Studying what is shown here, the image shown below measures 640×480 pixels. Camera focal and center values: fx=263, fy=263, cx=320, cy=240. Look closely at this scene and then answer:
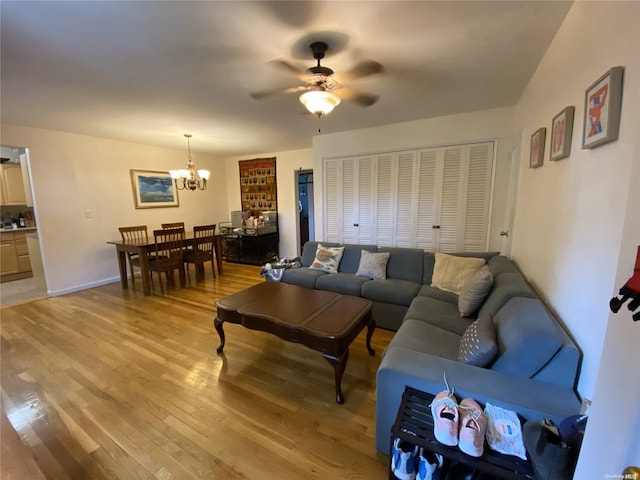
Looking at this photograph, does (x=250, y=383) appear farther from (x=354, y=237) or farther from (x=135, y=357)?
(x=354, y=237)

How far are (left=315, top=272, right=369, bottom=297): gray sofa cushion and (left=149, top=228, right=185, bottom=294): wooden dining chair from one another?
8.14 feet

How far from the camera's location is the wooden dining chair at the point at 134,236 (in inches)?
164

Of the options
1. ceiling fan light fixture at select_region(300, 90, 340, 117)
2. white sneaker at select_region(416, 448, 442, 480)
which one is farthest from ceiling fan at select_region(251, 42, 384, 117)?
white sneaker at select_region(416, 448, 442, 480)

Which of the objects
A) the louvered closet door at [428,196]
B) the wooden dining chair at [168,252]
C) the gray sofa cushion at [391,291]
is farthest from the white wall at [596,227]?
the wooden dining chair at [168,252]

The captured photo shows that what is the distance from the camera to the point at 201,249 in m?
4.69

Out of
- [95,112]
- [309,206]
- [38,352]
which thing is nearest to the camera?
[38,352]

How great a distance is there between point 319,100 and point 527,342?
1.82 meters

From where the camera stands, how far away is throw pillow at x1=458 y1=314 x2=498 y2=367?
134cm

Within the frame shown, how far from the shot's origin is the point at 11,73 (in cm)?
200

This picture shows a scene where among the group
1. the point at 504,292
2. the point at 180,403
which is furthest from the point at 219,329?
the point at 504,292

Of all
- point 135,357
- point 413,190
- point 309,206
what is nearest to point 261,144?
point 309,206

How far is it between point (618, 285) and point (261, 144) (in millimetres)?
4840

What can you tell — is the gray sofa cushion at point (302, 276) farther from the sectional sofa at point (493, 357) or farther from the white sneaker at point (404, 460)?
the white sneaker at point (404, 460)

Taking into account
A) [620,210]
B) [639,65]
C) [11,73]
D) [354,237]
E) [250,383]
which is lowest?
[250,383]
